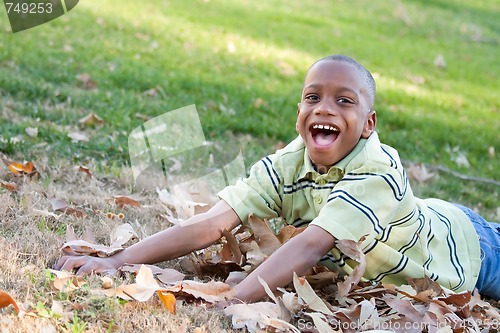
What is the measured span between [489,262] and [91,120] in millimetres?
2985

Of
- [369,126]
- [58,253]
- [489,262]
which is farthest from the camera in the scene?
[489,262]

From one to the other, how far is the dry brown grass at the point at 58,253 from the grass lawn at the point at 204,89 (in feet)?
0.05

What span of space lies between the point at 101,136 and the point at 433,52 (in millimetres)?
7674

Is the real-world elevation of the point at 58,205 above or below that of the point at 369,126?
below

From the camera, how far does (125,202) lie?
3.94 meters

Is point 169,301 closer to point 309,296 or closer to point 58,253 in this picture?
point 309,296

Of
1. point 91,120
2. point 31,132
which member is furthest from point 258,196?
point 91,120

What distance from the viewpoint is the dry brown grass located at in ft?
8.07

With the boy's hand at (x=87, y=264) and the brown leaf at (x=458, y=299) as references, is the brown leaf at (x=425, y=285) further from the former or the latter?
the boy's hand at (x=87, y=264)

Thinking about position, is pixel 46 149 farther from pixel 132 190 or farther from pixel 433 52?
pixel 433 52


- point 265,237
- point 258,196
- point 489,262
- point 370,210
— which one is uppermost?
point 370,210

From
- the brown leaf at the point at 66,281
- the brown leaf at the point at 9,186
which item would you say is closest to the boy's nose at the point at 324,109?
the brown leaf at the point at 66,281

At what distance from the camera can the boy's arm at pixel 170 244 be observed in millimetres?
2941

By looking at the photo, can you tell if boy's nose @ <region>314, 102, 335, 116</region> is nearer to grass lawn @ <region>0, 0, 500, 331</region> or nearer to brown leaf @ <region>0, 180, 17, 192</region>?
grass lawn @ <region>0, 0, 500, 331</region>
